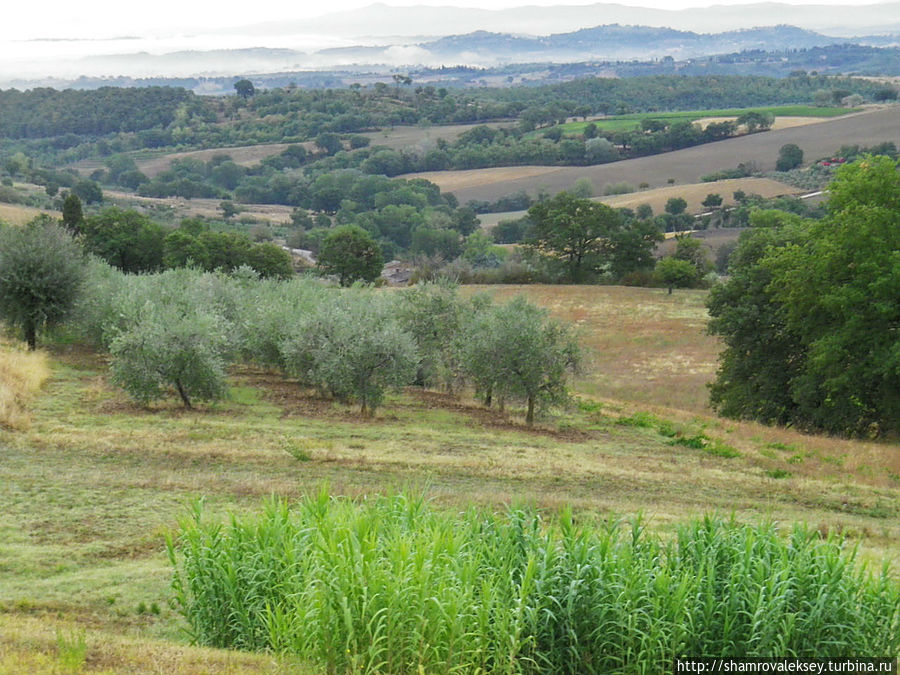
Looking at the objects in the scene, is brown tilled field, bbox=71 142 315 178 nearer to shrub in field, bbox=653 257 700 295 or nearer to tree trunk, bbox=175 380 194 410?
shrub in field, bbox=653 257 700 295

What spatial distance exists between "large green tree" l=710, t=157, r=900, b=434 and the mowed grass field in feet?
7.63

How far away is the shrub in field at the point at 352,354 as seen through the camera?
31844mm

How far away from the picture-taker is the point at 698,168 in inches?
5709

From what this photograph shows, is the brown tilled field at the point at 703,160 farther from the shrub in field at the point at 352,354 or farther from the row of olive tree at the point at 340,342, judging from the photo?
the shrub in field at the point at 352,354

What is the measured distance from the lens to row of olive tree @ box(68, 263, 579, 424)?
30594mm

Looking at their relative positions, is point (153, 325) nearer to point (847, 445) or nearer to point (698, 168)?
point (847, 445)

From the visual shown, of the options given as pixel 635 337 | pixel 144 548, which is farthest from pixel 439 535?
pixel 635 337

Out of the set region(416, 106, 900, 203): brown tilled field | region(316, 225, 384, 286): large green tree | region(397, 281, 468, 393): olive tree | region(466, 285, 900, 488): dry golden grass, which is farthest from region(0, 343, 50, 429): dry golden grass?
region(416, 106, 900, 203): brown tilled field

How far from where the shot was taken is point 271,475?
20500 millimetres

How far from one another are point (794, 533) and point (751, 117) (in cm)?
17608

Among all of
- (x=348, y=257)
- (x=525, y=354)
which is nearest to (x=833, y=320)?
(x=525, y=354)

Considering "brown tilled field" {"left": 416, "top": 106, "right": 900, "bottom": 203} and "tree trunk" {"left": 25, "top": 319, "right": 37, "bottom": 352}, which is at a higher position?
"brown tilled field" {"left": 416, "top": 106, "right": 900, "bottom": 203}

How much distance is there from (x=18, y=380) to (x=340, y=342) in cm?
1098

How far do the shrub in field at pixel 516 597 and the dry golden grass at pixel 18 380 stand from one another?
16503 mm
